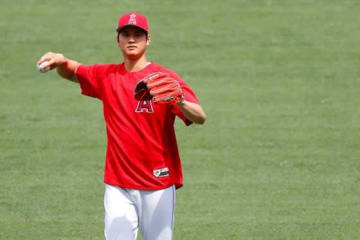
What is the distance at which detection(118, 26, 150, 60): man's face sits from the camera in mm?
6352

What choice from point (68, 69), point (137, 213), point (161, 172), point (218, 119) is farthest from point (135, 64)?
point (218, 119)

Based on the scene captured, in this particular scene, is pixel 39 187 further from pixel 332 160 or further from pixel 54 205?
pixel 332 160

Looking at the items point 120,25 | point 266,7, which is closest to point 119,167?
point 120,25

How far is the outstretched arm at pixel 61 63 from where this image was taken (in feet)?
20.3

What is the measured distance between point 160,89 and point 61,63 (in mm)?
930

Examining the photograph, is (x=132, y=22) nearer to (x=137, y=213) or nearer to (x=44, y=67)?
(x=44, y=67)

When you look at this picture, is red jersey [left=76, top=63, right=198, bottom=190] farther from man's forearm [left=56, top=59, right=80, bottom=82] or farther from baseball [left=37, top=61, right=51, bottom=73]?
baseball [left=37, top=61, right=51, bottom=73]

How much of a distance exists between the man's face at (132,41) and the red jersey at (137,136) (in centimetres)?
14

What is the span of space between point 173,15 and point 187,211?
6.40 meters

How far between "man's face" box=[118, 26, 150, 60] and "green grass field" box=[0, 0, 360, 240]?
2.82 meters

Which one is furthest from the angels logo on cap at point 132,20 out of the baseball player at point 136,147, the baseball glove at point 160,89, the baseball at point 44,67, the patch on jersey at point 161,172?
the patch on jersey at point 161,172

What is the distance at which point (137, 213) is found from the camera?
640 centimetres

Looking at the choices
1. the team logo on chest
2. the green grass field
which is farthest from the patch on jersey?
the green grass field

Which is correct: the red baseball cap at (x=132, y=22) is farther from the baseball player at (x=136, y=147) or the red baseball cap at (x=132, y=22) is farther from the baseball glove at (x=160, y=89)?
the baseball glove at (x=160, y=89)
